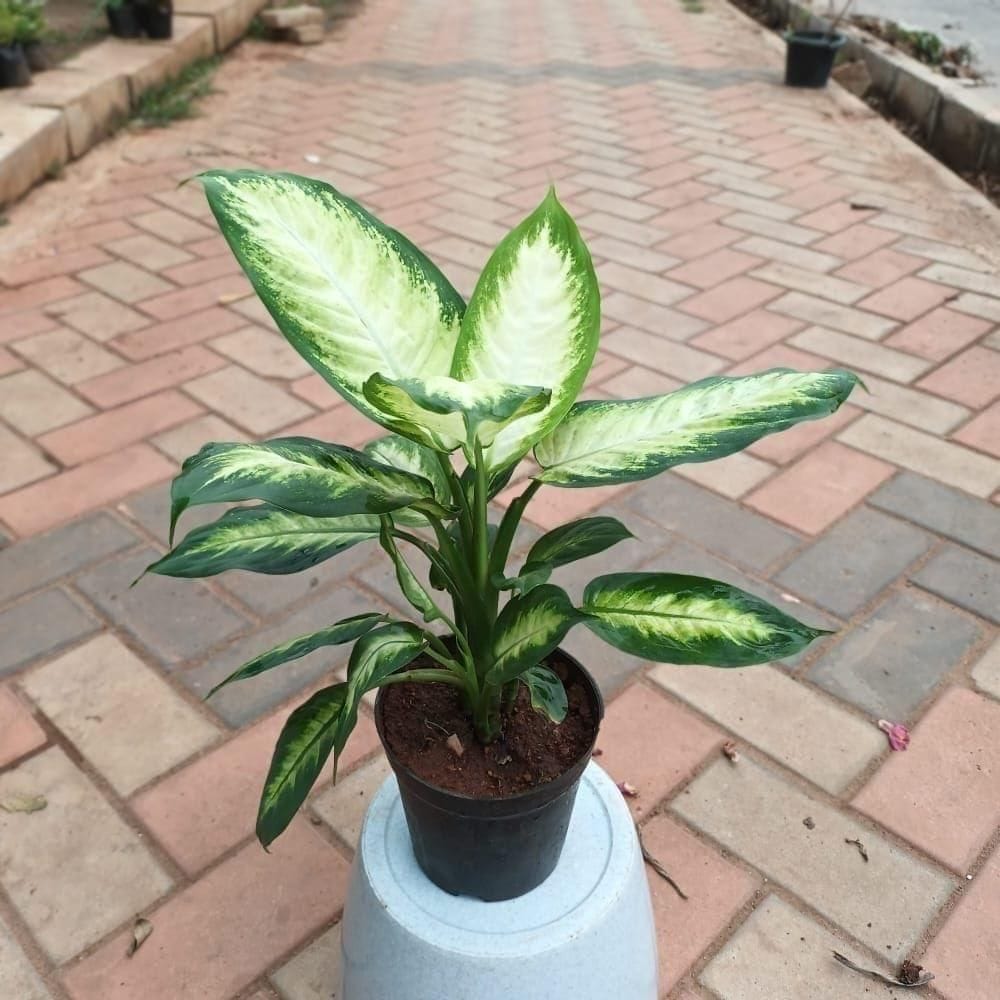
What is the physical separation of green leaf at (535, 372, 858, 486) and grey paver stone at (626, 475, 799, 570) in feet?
3.81

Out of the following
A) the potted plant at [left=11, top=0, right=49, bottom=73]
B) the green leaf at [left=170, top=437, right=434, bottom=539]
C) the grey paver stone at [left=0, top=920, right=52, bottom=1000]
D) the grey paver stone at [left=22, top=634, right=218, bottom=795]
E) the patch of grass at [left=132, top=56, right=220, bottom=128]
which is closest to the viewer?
the green leaf at [left=170, top=437, right=434, bottom=539]

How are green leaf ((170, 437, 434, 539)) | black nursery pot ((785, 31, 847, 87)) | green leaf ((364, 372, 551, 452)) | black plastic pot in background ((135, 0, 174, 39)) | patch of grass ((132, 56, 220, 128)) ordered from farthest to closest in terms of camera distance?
1. black nursery pot ((785, 31, 847, 87))
2. black plastic pot in background ((135, 0, 174, 39))
3. patch of grass ((132, 56, 220, 128))
4. green leaf ((170, 437, 434, 539))
5. green leaf ((364, 372, 551, 452))

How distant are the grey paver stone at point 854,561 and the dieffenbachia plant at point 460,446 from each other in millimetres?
1108

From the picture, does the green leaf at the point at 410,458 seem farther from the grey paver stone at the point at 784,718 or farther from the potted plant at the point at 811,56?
the potted plant at the point at 811,56

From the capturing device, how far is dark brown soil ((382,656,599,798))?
3.35ft

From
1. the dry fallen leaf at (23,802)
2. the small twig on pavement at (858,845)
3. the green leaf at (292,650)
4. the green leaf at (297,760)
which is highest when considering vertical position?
the green leaf at (292,650)

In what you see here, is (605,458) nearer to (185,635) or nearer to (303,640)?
(303,640)

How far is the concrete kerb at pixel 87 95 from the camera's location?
146 inches

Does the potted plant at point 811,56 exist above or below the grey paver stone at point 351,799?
above

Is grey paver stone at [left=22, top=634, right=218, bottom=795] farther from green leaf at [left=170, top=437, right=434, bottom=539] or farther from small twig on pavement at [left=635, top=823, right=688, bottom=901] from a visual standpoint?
green leaf at [left=170, top=437, right=434, bottom=539]

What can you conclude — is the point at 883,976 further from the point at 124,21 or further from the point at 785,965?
the point at 124,21

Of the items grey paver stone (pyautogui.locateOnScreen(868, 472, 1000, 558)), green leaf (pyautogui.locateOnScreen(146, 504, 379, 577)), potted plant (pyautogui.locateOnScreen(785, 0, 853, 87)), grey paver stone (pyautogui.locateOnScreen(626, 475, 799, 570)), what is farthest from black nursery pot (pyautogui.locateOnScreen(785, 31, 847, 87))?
green leaf (pyautogui.locateOnScreen(146, 504, 379, 577))

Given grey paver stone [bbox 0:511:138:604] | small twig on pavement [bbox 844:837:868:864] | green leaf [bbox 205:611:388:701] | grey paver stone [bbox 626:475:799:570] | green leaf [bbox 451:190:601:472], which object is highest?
green leaf [bbox 451:190:601:472]

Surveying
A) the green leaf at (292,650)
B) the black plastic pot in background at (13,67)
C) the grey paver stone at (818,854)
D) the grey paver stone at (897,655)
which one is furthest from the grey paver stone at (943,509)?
the black plastic pot in background at (13,67)
